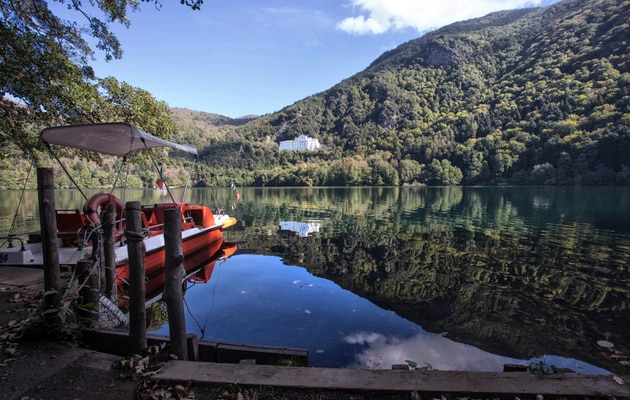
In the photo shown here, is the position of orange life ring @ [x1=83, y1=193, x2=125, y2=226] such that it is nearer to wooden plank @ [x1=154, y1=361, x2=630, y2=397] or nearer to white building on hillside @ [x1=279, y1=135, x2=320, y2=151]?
wooden plank @ [x1=154, y1=361, x2=630, y2=397]

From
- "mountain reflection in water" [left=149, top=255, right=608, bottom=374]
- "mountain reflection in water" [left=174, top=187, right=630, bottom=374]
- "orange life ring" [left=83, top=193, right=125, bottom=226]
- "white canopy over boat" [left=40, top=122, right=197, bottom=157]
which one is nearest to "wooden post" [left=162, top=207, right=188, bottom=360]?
"mountain reflection in water" [left=149, top=255, right=608, bottom=374]

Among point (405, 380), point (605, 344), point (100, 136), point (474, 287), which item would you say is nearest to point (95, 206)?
point (100, 136)

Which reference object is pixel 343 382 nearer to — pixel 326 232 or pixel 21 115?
pixel 21 115

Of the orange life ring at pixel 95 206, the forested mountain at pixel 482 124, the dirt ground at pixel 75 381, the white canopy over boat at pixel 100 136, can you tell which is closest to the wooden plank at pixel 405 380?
the dirt ground at pixel 75 381

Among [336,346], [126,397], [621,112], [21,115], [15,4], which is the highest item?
[621,112]

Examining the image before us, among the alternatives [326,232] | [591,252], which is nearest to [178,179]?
[326,232]

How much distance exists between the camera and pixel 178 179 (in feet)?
391

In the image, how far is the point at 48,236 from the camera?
439cm

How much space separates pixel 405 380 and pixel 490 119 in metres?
130

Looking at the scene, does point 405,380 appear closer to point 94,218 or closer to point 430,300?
point 430,300

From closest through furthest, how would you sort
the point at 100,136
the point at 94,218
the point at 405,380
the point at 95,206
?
the point at 405,380
the point at 94,218
the point at 95,206
the point at 100,136

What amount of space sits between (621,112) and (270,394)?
10548 cm

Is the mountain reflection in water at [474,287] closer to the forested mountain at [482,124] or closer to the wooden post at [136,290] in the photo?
the wooden post at [136,290]

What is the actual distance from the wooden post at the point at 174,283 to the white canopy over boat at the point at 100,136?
4.78 meters
